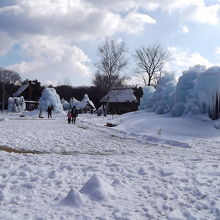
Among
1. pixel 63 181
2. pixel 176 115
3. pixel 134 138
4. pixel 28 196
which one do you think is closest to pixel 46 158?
pixel 63 181

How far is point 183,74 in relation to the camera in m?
26.0

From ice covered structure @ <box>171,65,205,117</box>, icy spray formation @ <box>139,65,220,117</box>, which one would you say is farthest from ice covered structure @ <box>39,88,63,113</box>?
ice covered structure @ <box>171,65,205,117</box>

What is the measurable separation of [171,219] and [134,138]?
520 inches

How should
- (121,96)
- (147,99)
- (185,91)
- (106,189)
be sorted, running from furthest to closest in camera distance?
(121,96) < (147,99) < (185,91) < (106,189)

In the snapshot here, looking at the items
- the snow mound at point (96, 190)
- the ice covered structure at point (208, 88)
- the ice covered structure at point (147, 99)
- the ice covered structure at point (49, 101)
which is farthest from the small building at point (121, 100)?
the snow mound at point (96, 190)

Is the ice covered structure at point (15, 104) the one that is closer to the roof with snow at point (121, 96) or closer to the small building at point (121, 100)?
the small building at point (121, 100)

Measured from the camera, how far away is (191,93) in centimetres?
2439

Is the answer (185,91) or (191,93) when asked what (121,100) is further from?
(191,93)

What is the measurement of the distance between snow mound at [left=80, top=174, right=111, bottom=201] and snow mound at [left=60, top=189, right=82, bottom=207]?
31 cm

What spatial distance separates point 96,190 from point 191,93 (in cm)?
1929

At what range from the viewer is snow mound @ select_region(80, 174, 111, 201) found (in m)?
6.18

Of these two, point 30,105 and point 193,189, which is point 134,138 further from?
point 30,105

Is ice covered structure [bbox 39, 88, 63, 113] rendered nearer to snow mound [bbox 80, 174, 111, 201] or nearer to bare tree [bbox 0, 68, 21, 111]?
bare tree [bbox 0, 68, 21, 111]

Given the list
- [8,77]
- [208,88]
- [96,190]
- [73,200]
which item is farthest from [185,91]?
[8,77]
